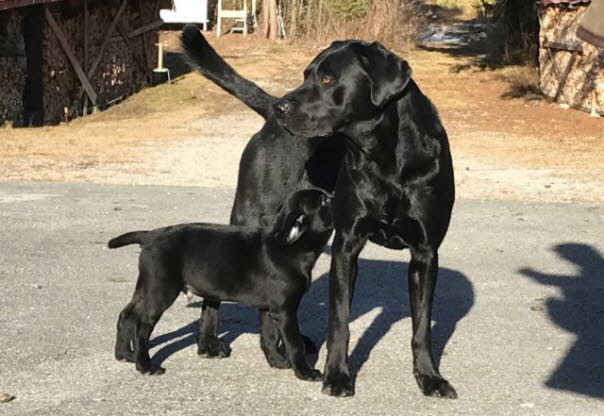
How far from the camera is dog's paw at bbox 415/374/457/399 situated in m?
6.04

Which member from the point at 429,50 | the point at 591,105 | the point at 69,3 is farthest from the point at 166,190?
the point at 429,50

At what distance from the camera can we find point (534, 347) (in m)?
7.06

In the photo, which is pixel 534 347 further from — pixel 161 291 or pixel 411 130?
pixel 161 291

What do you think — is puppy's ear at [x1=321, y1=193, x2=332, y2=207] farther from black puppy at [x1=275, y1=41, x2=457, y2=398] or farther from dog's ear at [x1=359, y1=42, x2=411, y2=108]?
dog's ear at [x1=359, y1=42, x2=411, y2=108]

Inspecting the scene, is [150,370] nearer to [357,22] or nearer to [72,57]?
[72,57]

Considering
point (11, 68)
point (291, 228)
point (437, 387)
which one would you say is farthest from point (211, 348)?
point (11, 68)

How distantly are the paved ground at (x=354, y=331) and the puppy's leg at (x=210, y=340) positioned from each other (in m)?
0.07

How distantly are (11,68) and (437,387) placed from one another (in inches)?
663

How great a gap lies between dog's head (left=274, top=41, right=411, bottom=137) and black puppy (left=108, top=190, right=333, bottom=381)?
646 mm

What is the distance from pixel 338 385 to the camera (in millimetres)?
6055

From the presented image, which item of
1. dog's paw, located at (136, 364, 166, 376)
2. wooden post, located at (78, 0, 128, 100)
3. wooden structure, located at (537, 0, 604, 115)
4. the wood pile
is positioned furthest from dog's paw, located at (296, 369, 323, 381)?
wooden post, located at (78, 0, 128, 100)

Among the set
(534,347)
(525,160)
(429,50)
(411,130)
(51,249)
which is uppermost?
(411,130)

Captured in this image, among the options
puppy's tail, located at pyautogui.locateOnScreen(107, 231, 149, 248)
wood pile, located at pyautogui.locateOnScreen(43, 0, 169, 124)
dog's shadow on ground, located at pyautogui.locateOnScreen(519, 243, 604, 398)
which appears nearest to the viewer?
dog's shadow on ground, located at pyautogui.locateOnScreen(519, 243, 604, 398)

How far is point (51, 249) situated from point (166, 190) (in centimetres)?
416
